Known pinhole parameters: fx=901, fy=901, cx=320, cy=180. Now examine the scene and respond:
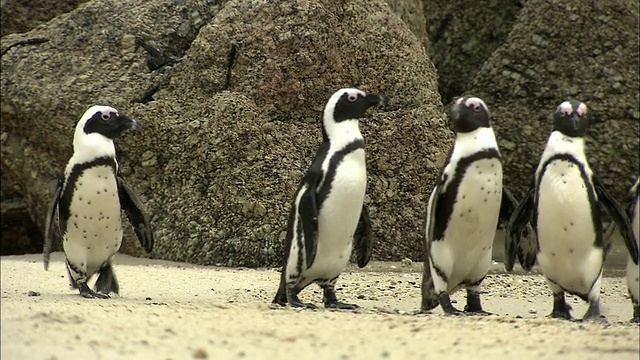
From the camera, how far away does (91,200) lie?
16.3 ft

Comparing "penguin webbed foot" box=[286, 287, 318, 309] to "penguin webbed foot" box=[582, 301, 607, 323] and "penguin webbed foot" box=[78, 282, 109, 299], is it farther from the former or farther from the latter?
"penguin webbed foot" box=[582, 301, 607, 323]

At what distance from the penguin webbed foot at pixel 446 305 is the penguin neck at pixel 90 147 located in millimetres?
1986

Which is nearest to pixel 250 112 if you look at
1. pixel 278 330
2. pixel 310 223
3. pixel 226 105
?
pixel 226 105

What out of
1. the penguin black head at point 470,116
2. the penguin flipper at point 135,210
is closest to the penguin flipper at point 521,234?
the penguin black head at point 470,116

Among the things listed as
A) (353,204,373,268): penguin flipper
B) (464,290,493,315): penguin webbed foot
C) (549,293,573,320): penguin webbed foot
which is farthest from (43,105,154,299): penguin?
(549,293,573,320): penguin webbed foot

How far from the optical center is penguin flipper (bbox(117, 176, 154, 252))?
17.2ft

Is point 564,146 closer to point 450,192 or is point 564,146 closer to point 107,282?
point 450,192

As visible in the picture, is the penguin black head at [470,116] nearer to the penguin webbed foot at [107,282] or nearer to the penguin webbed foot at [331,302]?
the penguin webbed foot at [331,302]

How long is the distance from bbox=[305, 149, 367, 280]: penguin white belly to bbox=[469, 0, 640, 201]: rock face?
4922mm

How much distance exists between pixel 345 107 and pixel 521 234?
113cm

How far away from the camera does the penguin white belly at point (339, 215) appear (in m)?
4.52

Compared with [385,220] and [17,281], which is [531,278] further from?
[17,281]

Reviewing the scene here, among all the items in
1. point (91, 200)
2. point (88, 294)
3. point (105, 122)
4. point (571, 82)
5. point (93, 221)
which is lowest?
point (88, 294)

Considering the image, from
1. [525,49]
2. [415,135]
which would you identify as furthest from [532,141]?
[415,135]
